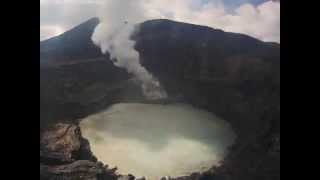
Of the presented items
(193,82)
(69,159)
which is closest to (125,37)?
(193,82)

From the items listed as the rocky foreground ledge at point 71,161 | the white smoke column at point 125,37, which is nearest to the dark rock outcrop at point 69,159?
the rocky foreground ledge at point 71,161

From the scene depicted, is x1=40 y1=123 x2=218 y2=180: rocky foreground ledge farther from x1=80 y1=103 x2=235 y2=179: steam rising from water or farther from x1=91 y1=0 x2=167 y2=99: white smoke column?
x1=91 y1=0 x2=167 y2=99: white smoke column

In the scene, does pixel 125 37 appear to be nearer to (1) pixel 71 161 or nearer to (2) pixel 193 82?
(2) pixel 193 82

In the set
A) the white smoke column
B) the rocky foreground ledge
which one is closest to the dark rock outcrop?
the rocky foreground ledge

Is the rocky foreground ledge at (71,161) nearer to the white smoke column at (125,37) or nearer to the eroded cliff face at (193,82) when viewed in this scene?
the eroded cliff face at (193,82)
